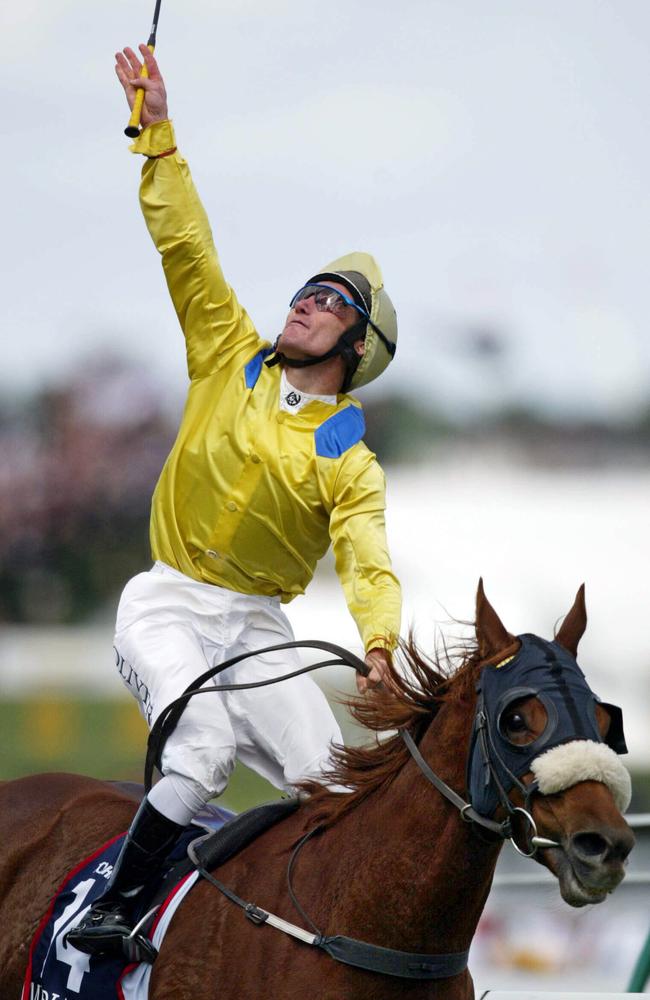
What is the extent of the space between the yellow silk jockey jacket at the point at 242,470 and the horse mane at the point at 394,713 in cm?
47

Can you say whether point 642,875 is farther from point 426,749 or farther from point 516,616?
point 516,616

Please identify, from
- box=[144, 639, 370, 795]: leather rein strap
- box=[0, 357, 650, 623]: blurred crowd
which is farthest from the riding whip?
box=[0, 357, 650, 623]: blurred crowd

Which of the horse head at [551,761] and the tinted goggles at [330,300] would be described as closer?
the horse head at [551,761]

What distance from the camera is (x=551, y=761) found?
2268 mm

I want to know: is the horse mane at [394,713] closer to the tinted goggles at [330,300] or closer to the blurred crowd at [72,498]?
the tinted goggles at [330,300]

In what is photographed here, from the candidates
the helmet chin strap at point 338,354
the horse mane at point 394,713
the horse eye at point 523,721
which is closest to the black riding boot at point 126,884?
the horse mane at point 394,713

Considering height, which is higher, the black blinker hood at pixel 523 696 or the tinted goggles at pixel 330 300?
the tinted goggles at pixel 330 300

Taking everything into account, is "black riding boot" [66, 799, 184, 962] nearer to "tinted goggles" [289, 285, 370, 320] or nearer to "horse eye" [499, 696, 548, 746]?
"horse eye" [499, 696, 548, 746]

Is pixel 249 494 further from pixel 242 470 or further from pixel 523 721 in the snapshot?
pixel 523 721

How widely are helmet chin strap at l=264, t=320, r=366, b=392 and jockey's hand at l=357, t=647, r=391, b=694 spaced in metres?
0.93

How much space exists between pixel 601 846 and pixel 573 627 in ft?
1.65

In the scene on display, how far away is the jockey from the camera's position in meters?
3.27

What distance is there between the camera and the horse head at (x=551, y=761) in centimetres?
222

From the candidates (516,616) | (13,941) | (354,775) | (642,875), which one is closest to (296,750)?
(354,775)
